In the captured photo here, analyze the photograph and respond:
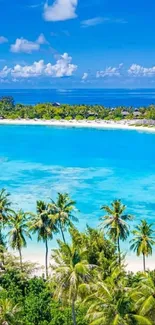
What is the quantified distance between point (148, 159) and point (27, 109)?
8242 centimetres

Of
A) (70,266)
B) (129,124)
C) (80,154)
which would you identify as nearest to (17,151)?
(80,154)

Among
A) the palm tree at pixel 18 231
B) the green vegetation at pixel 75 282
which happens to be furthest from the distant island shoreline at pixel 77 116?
the palm tree at pixel 18 231

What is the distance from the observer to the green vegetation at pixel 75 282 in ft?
68.7

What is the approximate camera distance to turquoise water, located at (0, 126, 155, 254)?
68.1 metres

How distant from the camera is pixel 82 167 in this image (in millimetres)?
94750

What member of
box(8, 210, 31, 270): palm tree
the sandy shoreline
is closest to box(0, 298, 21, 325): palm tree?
box(8, 210, 31, 270): palm tree

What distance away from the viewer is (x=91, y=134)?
140 m

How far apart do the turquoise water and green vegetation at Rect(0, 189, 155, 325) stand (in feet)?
36.9

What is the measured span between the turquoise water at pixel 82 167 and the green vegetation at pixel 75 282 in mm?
11250

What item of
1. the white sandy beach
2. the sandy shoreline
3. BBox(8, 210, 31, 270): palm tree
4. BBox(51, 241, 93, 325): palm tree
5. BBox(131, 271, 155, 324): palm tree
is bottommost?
the white sandy beach

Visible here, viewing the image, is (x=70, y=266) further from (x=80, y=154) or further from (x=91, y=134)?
(x=91, y=134)

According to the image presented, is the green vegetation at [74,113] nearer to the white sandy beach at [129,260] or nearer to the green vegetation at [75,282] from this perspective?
the white sandy beach at [129,260]

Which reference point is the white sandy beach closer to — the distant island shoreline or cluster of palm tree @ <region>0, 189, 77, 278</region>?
cluster of palm tree @ <region>0, 189, 77, 278</region>

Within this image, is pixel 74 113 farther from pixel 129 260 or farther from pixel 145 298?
pixel 145 298
